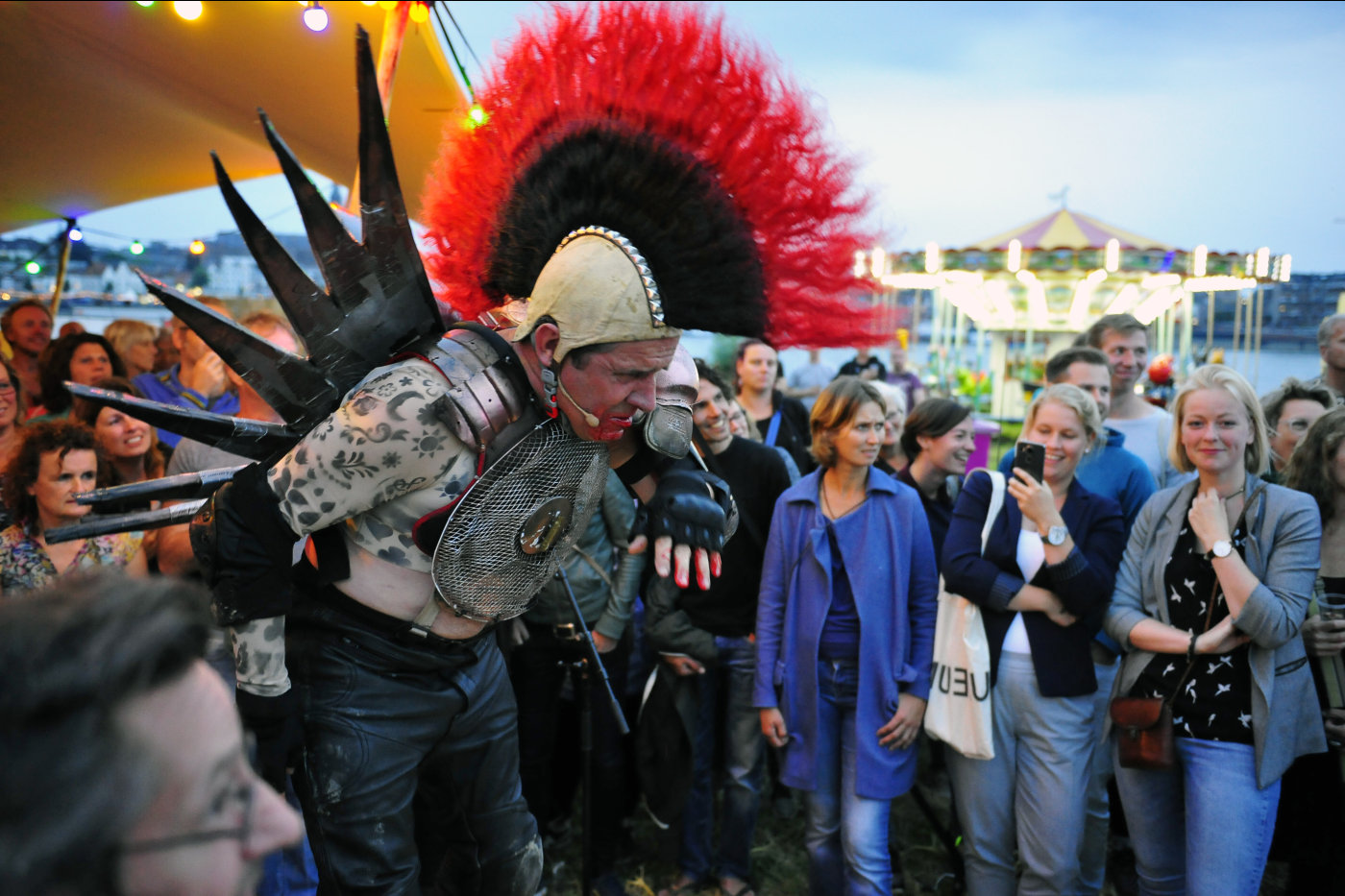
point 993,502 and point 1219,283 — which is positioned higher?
point 1219,283

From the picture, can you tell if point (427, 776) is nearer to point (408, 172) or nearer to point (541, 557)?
point (541, 557)

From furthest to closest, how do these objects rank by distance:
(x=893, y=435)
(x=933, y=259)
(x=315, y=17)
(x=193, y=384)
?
(x=933, y=259)
(x=315, y=17)
(x=893, y=435)
(x=193, y=384)

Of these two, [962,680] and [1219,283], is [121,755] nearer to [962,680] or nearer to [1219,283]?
[962,680]

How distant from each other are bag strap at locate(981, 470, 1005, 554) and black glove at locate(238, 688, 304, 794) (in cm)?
216

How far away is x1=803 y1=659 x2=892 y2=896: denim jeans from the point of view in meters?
2.83

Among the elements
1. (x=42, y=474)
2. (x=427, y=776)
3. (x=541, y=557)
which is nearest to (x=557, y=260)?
(x=541, y=557)

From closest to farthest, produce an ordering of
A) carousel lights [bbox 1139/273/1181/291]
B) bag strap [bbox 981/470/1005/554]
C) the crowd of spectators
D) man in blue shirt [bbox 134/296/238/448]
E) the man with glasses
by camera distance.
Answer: the man with glasses
the crowd of spectators
bag strap [bbox 981/470/1005/554]
man in blue shirt [bbox 134/296/238/448]
carousel lights [bbox 1139/273/1181/291]

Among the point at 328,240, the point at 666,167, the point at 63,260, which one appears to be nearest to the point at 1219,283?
the point at 666,167

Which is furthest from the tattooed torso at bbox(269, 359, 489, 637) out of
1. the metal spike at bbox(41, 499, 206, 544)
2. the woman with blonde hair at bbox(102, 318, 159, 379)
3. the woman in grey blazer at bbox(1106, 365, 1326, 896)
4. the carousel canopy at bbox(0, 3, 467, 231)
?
the woman with blonde hair at bbox(102, 318, 159, 379)

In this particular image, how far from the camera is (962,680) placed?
2795 mm

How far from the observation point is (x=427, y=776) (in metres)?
1.92

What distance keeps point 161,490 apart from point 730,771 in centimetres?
229

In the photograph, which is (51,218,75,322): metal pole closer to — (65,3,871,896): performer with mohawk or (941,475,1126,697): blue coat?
(65,3,871,896): performer with mohawk

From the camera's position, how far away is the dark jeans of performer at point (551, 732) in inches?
128
